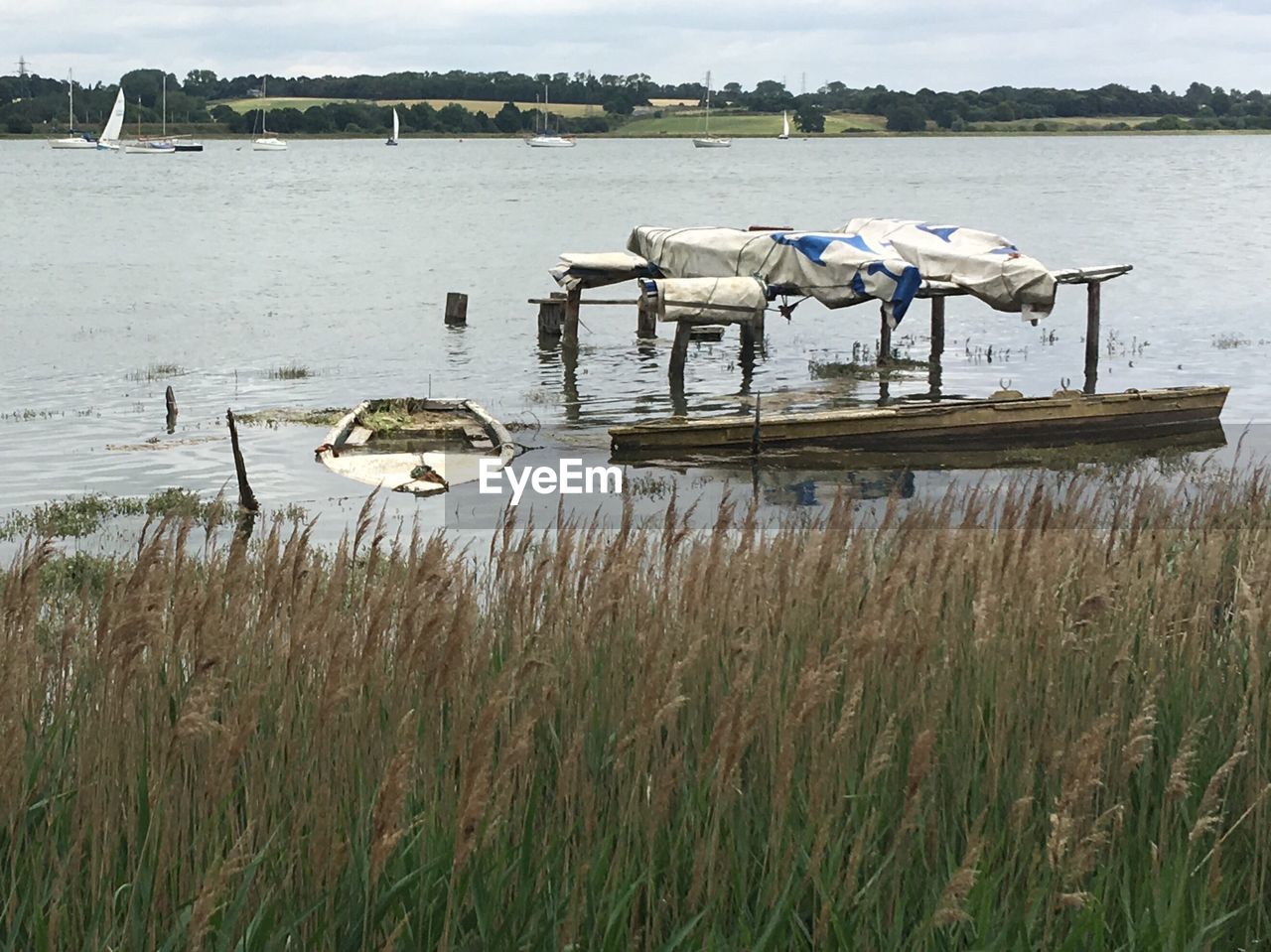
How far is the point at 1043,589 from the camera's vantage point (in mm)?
6309

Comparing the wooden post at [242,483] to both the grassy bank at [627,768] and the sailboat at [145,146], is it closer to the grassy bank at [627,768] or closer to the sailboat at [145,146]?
the grassy bank at [627,768]

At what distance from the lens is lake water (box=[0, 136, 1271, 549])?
21.5 metres

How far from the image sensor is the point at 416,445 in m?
19.7

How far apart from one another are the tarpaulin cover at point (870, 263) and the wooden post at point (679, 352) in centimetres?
123

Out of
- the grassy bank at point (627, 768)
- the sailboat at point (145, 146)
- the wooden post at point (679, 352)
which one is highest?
the sailboat at point (145, 146)

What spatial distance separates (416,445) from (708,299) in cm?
803

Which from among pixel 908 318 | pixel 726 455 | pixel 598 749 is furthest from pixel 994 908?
pixel 908 318

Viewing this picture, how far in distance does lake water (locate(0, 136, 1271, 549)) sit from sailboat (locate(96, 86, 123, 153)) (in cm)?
5974

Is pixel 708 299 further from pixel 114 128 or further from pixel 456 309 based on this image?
pixel 114 128

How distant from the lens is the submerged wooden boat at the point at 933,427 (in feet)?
65.6

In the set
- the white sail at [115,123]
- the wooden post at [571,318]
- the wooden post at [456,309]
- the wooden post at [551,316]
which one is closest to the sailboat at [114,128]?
the white sail at [115,123]

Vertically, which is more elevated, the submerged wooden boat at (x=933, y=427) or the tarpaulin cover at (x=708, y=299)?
the tarpaulin cover at (x=708, y=299)

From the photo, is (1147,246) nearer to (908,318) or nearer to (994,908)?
(908,318)

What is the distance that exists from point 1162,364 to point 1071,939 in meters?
30.7
